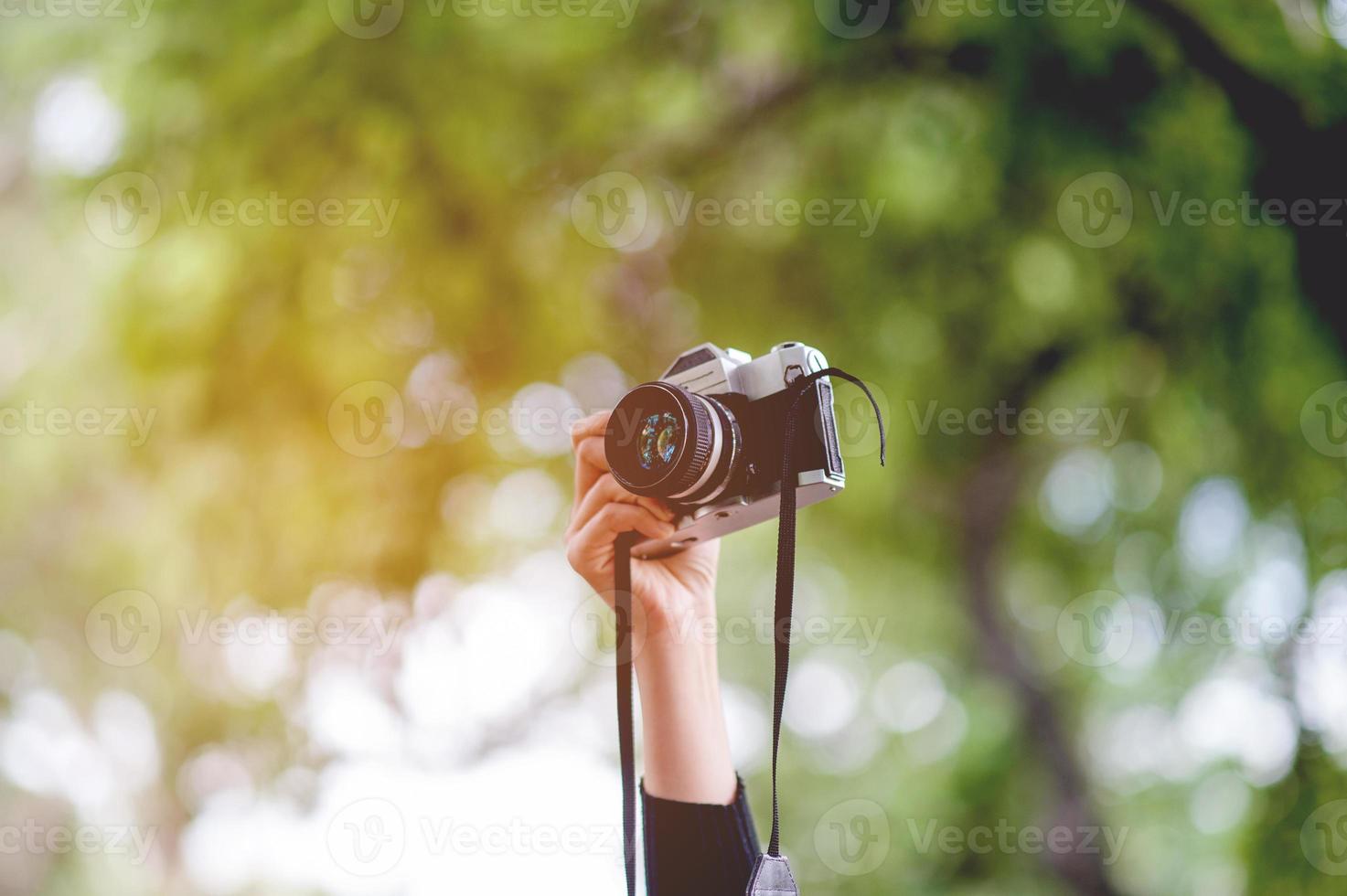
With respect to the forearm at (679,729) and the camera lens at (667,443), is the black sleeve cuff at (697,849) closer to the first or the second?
the forearm at (679,729)

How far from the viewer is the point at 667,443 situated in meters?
1.35

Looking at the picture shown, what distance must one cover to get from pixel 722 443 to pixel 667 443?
97 millimetres

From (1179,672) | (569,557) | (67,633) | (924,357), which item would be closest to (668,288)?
→ (924,357)

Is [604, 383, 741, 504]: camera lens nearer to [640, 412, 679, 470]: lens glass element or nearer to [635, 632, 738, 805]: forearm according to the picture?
[640, 412, 679, 470]: lens glass element

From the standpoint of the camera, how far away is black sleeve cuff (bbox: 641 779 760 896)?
134cm

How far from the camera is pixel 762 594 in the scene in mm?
5805

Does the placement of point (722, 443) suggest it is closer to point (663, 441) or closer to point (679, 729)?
point (663, 441)

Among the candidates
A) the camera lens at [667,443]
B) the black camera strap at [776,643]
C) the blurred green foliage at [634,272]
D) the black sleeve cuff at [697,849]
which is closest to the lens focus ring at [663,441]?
the camera lens at [667,443]

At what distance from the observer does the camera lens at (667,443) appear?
1.33 m

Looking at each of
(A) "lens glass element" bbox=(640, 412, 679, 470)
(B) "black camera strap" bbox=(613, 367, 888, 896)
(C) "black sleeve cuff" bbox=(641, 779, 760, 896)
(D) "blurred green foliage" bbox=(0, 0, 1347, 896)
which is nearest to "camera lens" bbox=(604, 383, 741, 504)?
(A) "lens glass element" bbox=(640, 412, 679, 470)

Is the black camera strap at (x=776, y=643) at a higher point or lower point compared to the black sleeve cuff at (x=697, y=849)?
higher

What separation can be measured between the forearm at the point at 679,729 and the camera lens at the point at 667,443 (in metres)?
0.25

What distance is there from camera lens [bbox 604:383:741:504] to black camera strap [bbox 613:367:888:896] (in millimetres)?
107

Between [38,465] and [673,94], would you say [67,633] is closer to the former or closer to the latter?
[38,465]
